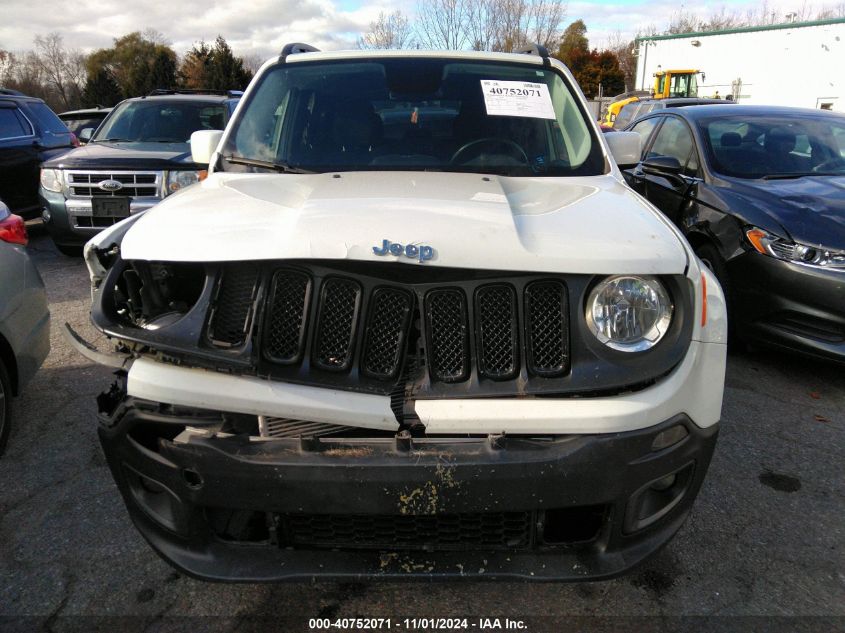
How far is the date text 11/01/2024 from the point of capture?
2.27m

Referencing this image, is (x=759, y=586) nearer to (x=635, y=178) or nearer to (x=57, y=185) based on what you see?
(x=635, y=178)

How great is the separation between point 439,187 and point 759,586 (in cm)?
192

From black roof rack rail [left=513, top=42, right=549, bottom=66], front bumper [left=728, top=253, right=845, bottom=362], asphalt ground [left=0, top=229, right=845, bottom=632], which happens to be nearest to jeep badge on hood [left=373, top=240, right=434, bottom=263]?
asphalt ground [left=0, top=229, right=845, bottom=632]

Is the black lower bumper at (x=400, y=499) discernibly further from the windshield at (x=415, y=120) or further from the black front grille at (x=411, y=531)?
the windshield at (x=415, y=120)

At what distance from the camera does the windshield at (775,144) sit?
519 centimetres

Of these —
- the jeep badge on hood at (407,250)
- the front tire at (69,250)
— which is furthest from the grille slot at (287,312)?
the front tire at (69,250)

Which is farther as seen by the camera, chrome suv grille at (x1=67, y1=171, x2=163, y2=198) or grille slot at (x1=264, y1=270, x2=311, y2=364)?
chrome suv grille at (x1=67, y1=171, x2=163, y2=198)

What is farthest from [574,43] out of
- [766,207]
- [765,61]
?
[766,207]

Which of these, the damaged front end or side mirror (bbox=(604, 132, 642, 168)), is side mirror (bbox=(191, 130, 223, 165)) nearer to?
the damaged front end

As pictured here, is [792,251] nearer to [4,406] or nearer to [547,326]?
[547,326]

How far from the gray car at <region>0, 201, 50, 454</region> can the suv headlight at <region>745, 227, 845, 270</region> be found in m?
4.41

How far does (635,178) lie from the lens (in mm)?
6500

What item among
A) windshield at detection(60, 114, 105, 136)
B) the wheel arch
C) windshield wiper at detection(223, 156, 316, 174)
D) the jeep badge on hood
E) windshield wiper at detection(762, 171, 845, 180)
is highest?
windshield wiper at detection(223, 156, 316, 174)

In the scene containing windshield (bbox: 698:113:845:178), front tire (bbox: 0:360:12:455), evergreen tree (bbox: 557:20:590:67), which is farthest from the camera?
evergreen tree (bbox: 557:20:590:67)
